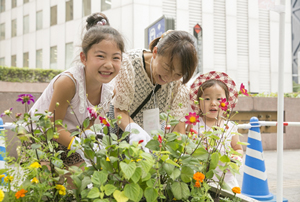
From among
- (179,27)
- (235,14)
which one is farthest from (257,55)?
(179,27)

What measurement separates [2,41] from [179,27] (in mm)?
12064

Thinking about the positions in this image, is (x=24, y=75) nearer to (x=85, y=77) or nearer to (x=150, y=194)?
(x=85, y=77)

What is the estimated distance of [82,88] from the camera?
68.9 inches

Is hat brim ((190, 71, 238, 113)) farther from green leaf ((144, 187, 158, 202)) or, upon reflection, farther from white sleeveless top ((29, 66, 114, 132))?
green leaf ((144, 187, 158, 202))

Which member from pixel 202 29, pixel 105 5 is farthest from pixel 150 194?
pixel 105 5

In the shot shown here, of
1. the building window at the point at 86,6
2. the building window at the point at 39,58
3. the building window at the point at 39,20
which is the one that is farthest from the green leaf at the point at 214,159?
the building window at the point at 39,20

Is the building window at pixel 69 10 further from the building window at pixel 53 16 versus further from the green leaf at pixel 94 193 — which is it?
the green leaf at pixel 94 193

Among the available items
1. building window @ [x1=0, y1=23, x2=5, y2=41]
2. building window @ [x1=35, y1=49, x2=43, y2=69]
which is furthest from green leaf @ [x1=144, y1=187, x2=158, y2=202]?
building window @ [x1=0, y1=23, x2=5, y2=41]

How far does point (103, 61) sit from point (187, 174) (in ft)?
2.65

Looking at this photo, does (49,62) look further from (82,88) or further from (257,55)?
(82,88)

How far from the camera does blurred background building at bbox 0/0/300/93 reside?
12852 millimetres

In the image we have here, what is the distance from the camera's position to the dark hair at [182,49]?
5.57 feet

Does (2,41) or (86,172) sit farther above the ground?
(2,41)

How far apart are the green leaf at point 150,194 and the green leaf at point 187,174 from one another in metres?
0.15
